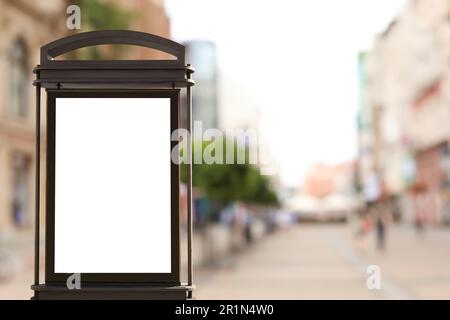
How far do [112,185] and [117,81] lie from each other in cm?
60

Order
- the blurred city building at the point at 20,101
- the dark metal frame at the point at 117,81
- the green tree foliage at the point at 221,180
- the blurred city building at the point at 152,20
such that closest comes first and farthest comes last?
the dark metal frame at the point at 117,81
the green tree foliage at the point at 221,180
the blurred city building at the point at 20,101
the blurred city building at the point at 152,20

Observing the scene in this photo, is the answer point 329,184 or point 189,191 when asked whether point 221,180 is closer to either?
point 189,191

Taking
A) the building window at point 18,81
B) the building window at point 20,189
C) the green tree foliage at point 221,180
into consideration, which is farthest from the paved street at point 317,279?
the building window at point 18,81

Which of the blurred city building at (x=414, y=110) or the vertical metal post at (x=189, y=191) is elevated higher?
the blurred city building at (x=414, y=110)

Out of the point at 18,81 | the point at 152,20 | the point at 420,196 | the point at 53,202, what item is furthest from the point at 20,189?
the point at 420,196

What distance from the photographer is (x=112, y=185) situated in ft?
14.7

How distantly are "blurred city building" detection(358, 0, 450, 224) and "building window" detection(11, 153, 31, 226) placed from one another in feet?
79.0

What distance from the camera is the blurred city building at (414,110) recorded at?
59.8 m

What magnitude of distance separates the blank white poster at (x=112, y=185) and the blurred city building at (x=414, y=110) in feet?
148

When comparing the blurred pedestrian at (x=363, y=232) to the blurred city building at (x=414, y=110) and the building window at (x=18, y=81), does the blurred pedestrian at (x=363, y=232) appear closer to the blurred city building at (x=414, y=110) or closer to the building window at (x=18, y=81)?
the blurred city building at (x=414, y=110)

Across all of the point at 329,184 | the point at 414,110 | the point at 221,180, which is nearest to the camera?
the point at 221,180

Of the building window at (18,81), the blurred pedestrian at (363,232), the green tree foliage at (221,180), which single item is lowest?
the blurred pedestrian at (363,232)
